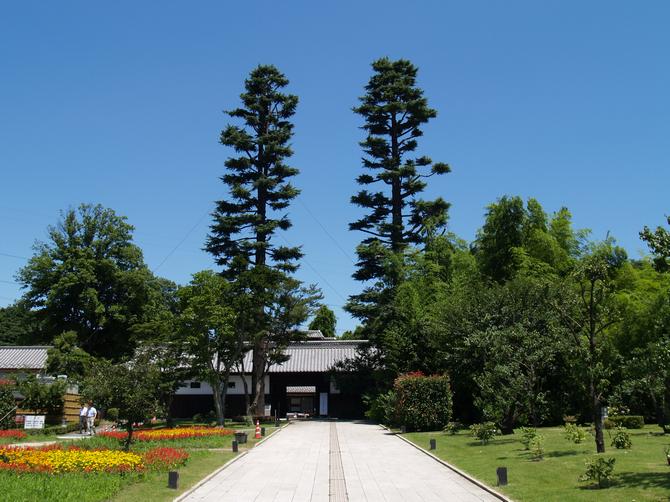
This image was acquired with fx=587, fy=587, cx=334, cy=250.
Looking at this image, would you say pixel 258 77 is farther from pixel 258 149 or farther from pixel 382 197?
pixel 382 197

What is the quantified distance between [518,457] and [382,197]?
26058 millimetres

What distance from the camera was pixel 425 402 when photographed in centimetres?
2562

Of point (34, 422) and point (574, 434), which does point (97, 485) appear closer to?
point (574, 434)

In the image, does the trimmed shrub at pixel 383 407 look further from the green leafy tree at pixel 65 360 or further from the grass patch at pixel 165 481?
the green leafy tree at pixel 65 360

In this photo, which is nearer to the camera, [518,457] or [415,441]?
[518,457]

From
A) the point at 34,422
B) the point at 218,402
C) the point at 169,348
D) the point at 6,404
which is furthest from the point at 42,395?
the point at 218,402

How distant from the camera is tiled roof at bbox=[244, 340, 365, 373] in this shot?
40250mm

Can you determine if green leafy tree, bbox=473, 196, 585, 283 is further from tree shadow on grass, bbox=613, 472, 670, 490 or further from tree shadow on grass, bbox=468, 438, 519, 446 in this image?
tree shadow on grass, bbox=613, 472, 670, 490

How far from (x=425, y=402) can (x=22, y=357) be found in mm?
33436

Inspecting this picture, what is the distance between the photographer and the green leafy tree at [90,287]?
4412 cm

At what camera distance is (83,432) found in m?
27.2

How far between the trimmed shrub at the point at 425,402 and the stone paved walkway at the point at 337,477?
17.6ft

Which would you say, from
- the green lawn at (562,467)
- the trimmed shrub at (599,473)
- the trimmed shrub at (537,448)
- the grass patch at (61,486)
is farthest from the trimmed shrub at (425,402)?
the grass patch at (61,486)

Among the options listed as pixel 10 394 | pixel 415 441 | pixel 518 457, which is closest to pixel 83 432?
pixel 10 394
